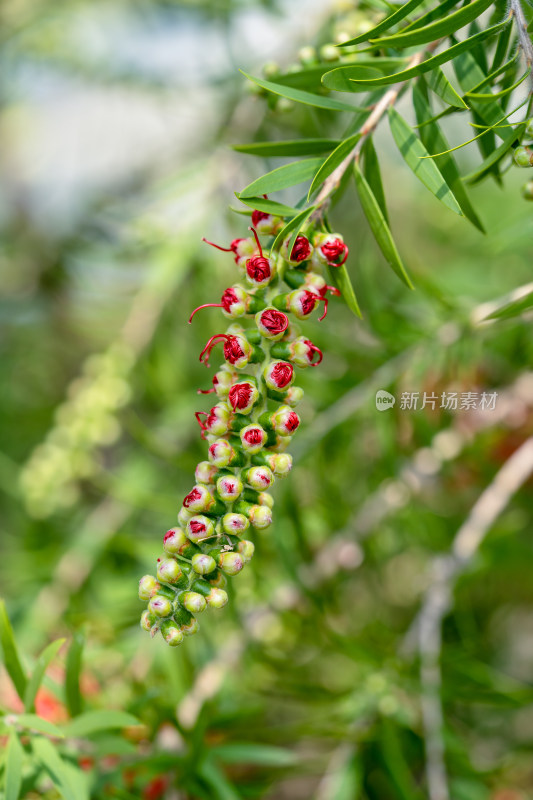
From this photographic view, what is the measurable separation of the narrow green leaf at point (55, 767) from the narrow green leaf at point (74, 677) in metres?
0.06

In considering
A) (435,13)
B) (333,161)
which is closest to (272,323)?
(333,161)

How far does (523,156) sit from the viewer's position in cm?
48

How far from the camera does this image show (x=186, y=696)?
85 centimetres

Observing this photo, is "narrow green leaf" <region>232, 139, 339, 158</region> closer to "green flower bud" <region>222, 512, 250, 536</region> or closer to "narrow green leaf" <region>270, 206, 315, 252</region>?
"narrow green leaf" <region>270, 206, 315, 252</region>

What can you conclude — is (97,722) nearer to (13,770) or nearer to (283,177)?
(13,770)

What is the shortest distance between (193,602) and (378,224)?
338 mm

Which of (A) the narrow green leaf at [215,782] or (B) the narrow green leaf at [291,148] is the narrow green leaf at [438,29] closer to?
(B) the narrow green leaf at [291,148]

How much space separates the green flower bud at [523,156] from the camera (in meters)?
0.48

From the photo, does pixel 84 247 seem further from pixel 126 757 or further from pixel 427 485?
pixel 126 757

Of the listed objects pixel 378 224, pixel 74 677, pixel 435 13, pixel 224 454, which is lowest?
pixel 74 677

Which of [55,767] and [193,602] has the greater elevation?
[193,602]

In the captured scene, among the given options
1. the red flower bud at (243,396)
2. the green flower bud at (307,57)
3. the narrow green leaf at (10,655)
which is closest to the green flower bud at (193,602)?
the red flower bud at (243,396)

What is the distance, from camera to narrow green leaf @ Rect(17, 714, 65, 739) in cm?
56

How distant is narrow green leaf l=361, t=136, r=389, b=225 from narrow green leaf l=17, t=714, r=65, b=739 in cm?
54
